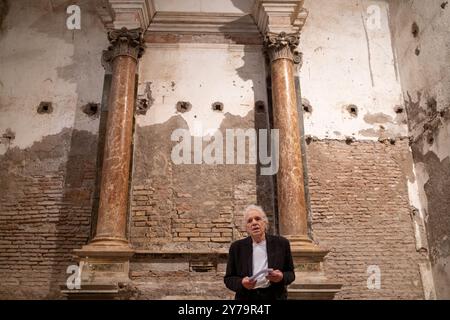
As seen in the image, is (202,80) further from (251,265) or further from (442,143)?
(251,265)

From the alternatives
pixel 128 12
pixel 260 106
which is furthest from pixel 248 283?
pixel 128 12

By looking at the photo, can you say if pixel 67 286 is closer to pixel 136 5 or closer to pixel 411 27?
pixel 136 5

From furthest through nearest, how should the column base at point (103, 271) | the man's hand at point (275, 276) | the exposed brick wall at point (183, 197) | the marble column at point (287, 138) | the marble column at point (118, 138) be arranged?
the exposed brick wall at point (183, 197) < the marble column at point (287, 138) < the marble column at point (118, 138) < the column base at point (103, 271) < the man's hand at point (275, 276)

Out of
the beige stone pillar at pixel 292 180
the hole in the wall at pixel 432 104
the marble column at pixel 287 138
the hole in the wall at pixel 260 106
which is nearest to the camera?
the beige stone pillar at pixel 292 180

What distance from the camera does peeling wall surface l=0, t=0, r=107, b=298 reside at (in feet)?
20.3

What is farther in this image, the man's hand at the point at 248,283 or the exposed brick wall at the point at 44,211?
the exposed brick wall at the point at 44,211

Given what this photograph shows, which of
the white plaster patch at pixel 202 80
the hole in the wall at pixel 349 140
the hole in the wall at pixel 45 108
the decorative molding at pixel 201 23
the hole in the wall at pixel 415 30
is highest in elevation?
the decorative molding at pixel 201 23

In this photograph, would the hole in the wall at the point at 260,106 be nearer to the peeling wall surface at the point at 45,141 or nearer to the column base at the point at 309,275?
the column base at the point at 309,275

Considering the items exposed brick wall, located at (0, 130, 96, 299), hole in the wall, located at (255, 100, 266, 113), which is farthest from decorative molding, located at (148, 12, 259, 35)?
exposed brick wall, located at (0, 130, 96, 299)

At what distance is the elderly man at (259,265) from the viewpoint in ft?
9.88

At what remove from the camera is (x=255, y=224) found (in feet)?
10.7

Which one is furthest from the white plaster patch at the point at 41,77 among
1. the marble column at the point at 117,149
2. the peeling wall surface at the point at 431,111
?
the peeling wall surface at the point at 431,111

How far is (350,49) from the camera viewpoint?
769 cm

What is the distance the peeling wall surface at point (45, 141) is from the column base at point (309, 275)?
10.2 ft
